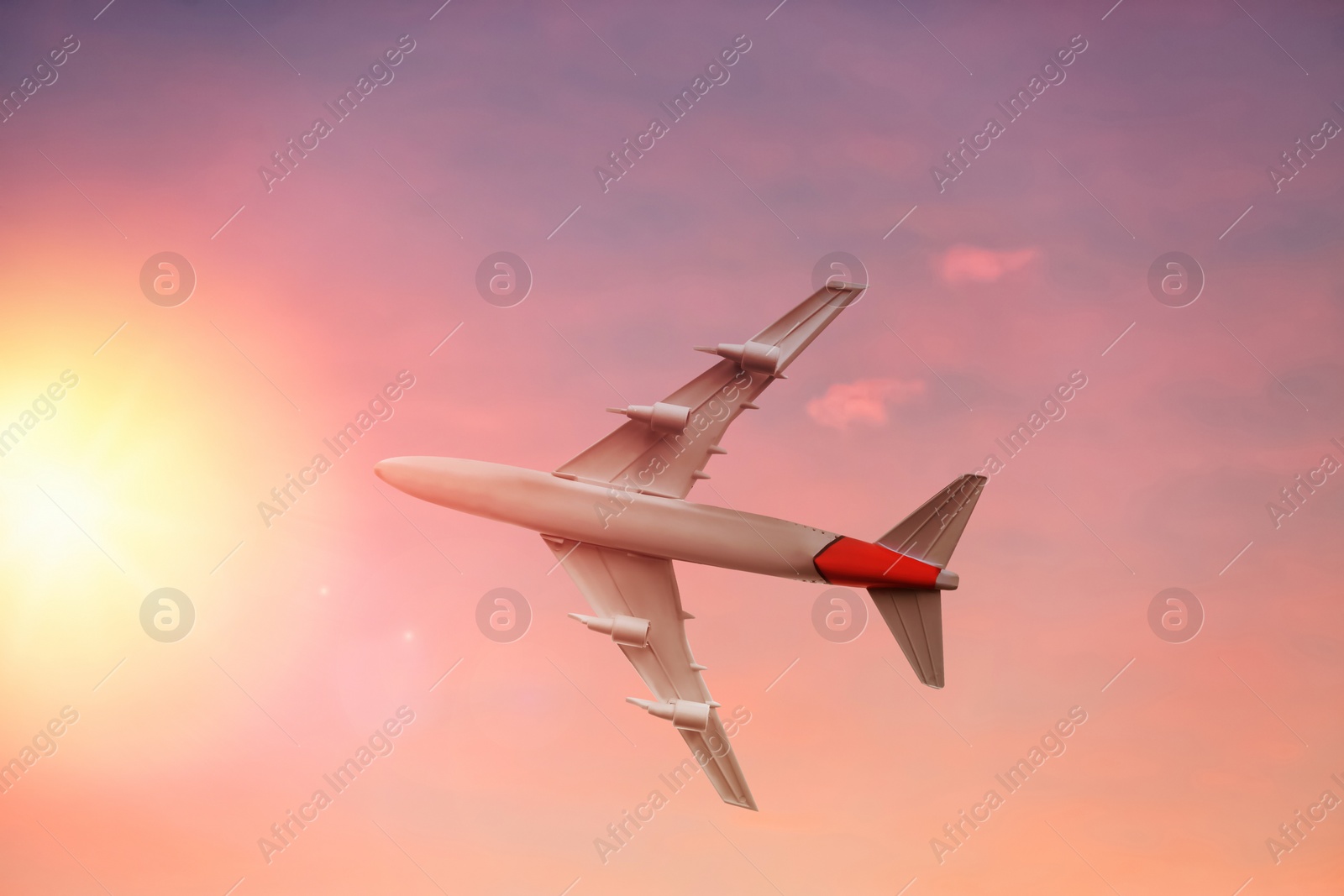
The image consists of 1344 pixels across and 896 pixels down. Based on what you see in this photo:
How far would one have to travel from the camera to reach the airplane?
3991 cm

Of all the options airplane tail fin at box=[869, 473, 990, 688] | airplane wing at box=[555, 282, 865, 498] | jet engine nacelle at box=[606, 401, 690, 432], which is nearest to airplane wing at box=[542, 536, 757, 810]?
airplane wing at box=[555, 282, 865, 498]

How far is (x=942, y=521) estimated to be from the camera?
4025cm

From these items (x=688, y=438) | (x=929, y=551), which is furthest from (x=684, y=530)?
(x=929, y=551)

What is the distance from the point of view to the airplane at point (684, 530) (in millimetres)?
39906

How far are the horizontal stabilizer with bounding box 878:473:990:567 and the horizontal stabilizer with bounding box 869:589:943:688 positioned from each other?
1.40m

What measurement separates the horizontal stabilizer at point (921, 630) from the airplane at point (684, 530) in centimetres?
4

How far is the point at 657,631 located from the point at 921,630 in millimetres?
9425

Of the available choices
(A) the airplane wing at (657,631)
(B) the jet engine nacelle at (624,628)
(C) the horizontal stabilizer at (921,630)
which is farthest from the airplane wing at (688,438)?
(C) the horizontal stabilizer at (921,630)

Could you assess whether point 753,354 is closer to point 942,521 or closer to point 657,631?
point 942,521

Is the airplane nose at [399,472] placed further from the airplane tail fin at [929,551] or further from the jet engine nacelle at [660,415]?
the airplane tail fin at [929,551]

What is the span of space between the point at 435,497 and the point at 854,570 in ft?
48.9

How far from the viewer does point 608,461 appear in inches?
1628

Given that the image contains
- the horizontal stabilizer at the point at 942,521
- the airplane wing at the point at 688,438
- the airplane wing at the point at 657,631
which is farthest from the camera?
the airplane wing at the point at 657,631

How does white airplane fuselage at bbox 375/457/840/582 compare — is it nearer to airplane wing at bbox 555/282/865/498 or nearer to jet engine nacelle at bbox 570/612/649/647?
airplane wing at bbox 555/282/865/498
